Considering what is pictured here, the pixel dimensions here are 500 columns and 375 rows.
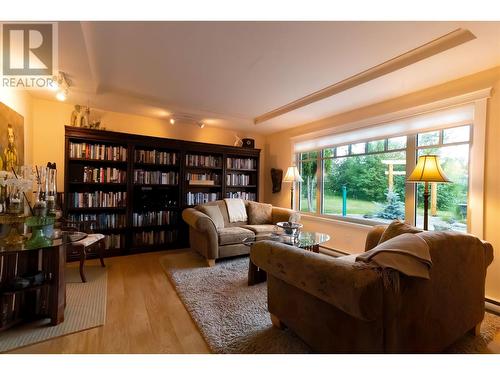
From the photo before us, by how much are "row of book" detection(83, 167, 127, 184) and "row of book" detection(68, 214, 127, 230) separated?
53 cm

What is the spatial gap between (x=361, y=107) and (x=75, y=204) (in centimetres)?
434

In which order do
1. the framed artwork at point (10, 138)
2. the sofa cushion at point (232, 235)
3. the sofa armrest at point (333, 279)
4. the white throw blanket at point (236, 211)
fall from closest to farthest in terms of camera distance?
1. the sofa armrest at point (333, 279)
2. the framed artwork at point (10, 138)
3. the sofa cushion at point (232, 235)
4. the white throw blanket at point (236, 211)

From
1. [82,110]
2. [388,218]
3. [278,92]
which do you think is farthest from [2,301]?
[388,218]

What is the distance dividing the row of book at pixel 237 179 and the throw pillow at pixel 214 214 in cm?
105

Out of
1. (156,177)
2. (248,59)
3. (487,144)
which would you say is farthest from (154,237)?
(487,144)

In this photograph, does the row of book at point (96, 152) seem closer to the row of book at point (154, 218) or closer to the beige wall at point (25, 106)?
the beige wall at point (25, 106)

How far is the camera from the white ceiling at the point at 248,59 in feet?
5.94

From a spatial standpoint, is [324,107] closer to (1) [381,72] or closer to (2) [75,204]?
(1) [381,72]

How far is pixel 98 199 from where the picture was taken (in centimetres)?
348

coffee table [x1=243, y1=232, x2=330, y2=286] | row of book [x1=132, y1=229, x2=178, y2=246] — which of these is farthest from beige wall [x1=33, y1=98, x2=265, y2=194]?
coffee table [x1=243, y1=232, x2=330, y2=286]

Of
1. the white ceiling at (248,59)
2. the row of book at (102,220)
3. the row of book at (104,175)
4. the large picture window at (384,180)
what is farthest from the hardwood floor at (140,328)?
the white ceiling at (248,59)

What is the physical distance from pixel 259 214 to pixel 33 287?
2.90m

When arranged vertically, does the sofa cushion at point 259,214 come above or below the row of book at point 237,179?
below

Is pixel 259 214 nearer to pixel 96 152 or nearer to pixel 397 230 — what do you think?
pixel 397 230
